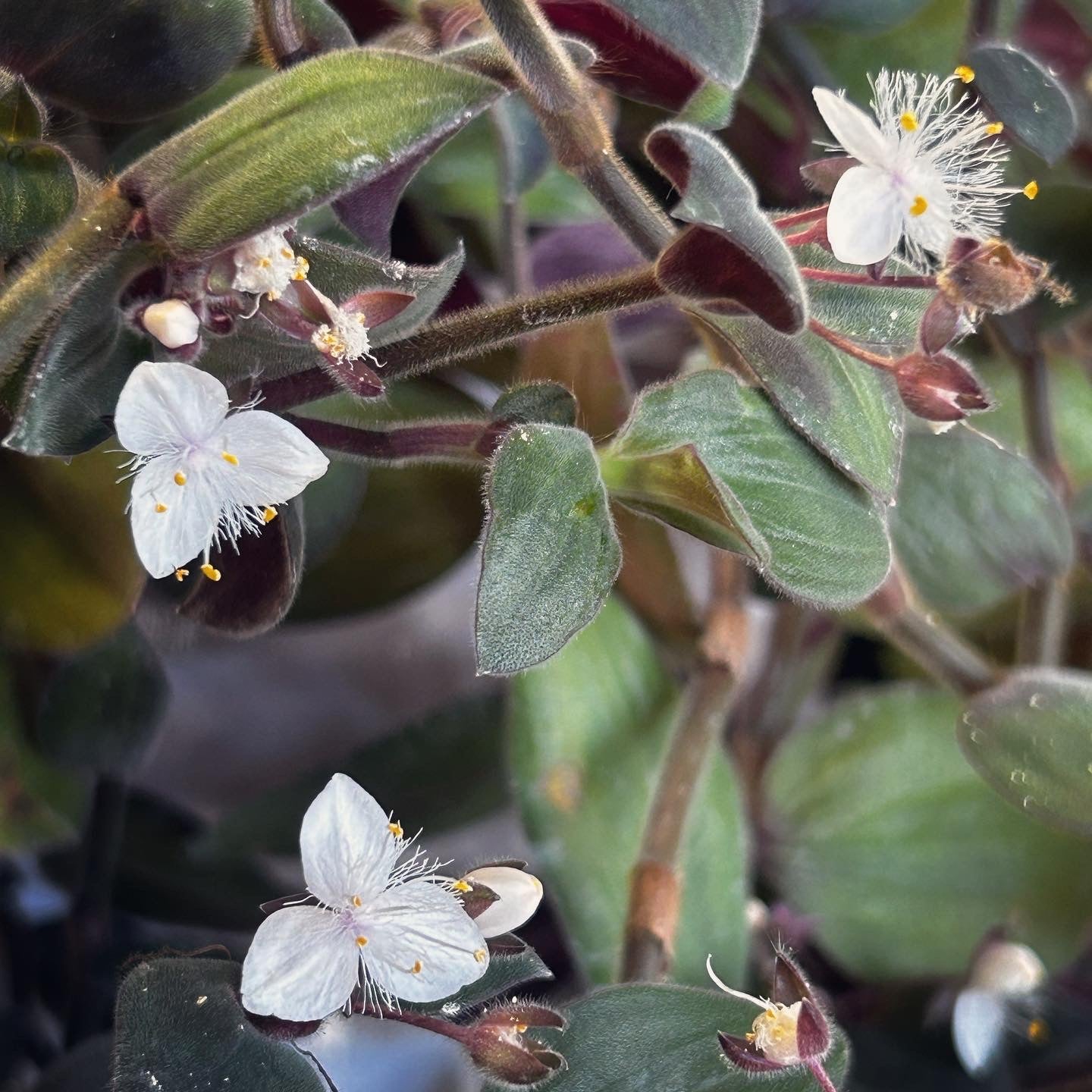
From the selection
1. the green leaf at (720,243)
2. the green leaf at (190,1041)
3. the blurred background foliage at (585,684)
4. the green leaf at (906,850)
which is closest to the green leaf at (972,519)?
the blurred background foliage at (585,684)

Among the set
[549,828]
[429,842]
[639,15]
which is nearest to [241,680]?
[429,842]

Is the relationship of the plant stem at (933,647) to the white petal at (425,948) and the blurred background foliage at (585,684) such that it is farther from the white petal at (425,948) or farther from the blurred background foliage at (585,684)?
the white petal at (425,948)

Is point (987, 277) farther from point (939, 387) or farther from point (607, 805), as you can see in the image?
point (607, 805)

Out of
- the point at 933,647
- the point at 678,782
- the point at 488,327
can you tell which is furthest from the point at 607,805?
the point at 488,327

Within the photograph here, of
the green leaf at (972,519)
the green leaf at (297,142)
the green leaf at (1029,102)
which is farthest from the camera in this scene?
the green leaf at (972,519)

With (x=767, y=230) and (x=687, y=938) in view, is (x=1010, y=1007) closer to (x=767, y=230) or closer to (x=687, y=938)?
(x=687, y=938)

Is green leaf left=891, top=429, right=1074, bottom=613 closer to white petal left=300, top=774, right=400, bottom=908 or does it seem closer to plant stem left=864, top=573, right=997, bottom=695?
plant stem left=864, top=573, right=997, bottom=695

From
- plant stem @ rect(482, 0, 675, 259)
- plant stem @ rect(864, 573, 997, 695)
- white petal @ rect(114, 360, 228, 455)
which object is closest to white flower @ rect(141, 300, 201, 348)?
white petal @ rect(114, 360, 228, 455)
